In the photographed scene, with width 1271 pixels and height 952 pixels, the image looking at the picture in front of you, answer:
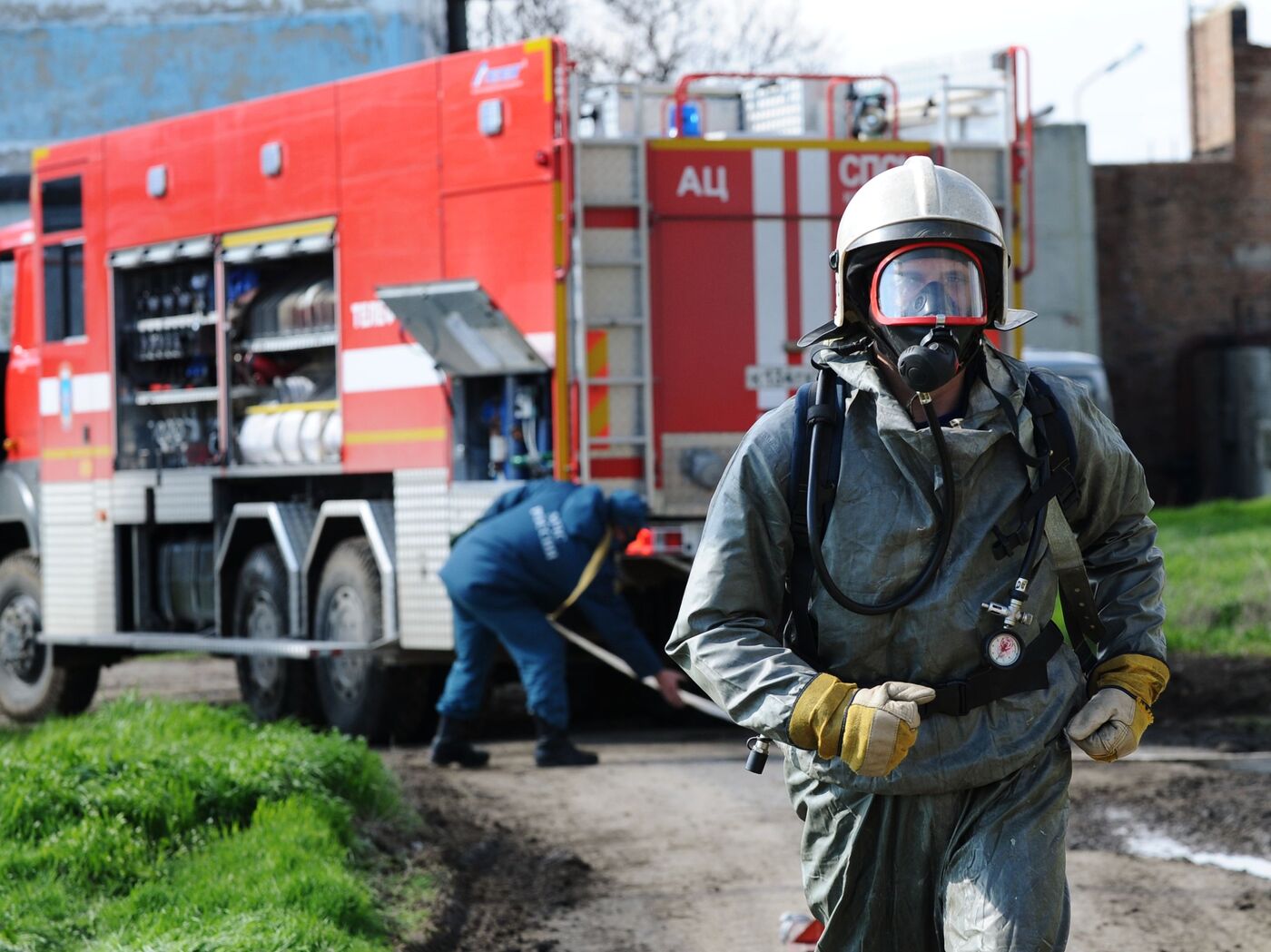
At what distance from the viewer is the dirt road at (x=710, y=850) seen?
6.16 meters

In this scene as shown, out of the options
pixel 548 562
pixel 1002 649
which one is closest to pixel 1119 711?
pixel 1002 649

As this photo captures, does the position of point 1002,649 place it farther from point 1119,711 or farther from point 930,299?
point 930,299

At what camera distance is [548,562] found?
970 cm

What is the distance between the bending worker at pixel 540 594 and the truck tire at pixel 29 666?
15.3 ft

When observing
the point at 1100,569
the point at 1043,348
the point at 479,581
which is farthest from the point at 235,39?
the point at 1100,569

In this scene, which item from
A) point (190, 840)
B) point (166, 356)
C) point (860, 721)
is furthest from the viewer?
point (166, 356)

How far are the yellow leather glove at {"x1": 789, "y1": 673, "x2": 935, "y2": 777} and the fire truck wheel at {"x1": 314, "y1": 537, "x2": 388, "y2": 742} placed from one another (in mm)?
7844

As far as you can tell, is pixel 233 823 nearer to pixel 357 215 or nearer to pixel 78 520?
pixel 357 215

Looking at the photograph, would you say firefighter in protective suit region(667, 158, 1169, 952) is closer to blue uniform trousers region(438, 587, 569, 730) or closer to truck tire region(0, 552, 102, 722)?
blue uniform trousers region(438, 587, 569, 730)

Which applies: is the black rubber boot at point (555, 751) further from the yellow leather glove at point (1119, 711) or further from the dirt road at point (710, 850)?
the yellow leather glove at point (1119, 711)

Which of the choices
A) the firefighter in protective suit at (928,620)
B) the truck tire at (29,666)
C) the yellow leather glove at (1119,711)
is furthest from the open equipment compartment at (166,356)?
the yellow leather glove at (1119,711)

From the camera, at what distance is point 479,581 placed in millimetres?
9742

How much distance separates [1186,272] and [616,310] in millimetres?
22724

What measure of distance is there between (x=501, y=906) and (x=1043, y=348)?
24079mm
